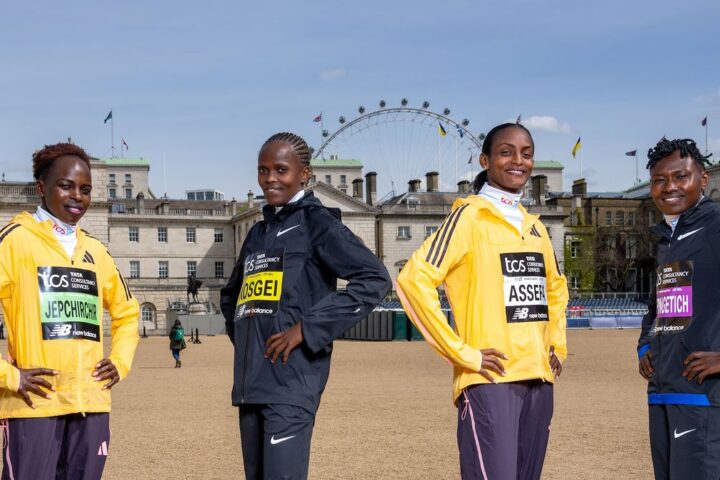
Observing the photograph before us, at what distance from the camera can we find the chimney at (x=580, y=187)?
91938mm

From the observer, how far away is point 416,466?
998 centimetres

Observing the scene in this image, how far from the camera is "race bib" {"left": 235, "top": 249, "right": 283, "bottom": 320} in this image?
465 cm

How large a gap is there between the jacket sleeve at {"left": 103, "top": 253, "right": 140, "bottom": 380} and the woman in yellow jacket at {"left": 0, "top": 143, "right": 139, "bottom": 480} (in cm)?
9

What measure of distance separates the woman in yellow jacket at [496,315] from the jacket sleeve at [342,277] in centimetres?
16

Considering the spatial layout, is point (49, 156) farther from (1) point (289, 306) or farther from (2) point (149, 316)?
(2) point (149, 316)

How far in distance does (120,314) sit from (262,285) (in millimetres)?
1166

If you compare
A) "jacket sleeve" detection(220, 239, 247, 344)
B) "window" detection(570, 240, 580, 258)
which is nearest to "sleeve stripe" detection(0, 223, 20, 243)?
"jacket sleeve" detection(220, 239, 247, 344)

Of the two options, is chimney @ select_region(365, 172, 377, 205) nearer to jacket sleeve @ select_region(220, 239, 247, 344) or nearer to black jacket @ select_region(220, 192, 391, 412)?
jacket sleeve @ select_region(220, 239, 247, 344)

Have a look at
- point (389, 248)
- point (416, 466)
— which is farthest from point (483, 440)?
point (389, 248)

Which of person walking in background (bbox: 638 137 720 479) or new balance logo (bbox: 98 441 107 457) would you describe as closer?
person walking in background (bbox: 638 137 720 479)

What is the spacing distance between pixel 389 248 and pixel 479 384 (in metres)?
77.0

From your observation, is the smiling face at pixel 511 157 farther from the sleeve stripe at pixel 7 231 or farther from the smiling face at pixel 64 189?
the sleeve stripe at pixel 7 231

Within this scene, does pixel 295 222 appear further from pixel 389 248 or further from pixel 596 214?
pixel 596 214

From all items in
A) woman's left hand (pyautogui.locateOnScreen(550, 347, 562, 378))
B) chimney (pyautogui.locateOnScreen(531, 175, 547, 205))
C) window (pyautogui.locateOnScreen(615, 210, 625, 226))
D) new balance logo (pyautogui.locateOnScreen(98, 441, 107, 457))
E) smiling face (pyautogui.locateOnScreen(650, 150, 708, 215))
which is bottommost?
new balance logo (pyautogui.locateOnScreen(98, 441, 107, 457))
